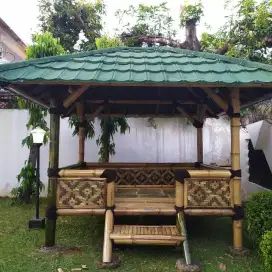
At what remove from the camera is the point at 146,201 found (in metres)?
4.34

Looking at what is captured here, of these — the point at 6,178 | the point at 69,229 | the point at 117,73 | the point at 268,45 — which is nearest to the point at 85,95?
the point at 117,73

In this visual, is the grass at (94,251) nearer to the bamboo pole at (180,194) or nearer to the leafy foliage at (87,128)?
the bamboo pole at (180,194)

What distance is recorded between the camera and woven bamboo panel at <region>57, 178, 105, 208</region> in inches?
148

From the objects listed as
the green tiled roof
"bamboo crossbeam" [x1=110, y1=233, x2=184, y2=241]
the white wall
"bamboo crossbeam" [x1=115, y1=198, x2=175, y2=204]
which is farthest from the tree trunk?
"bamboo crossbeam" [x1=110, y1=233, x2=184, y2=241]

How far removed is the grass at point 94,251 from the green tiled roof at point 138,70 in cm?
223

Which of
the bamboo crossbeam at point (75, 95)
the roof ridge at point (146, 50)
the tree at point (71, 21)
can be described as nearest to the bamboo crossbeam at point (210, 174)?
the roof ridge at point (146, 50)

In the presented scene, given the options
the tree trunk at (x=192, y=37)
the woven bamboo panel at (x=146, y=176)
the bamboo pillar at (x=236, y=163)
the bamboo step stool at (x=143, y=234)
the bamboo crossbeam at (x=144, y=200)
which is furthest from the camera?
the tree trunk at (x=192, y=37)

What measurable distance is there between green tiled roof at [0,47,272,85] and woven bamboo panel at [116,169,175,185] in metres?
2.52

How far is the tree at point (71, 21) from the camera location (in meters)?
10.1

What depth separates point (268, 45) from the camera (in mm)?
7938

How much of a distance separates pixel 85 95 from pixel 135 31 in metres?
6.34

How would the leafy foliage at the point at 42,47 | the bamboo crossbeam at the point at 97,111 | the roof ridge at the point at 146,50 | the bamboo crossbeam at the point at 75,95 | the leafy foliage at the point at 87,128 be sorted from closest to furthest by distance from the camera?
the roof ridge at the point at 146,50 → the bamboo crossbeam at the point at 75,95 → the bamboo crossbeam at the point at 97,111 → the leafy foliage at the point at 42,47 → the leafy foliage at the point at 87,128

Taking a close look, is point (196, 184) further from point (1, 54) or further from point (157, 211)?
point (1, 54)

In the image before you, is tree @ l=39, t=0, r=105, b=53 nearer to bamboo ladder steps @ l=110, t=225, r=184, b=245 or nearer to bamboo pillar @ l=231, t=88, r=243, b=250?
bamboo pillar @ l=231, t=88, r=243, b=250
